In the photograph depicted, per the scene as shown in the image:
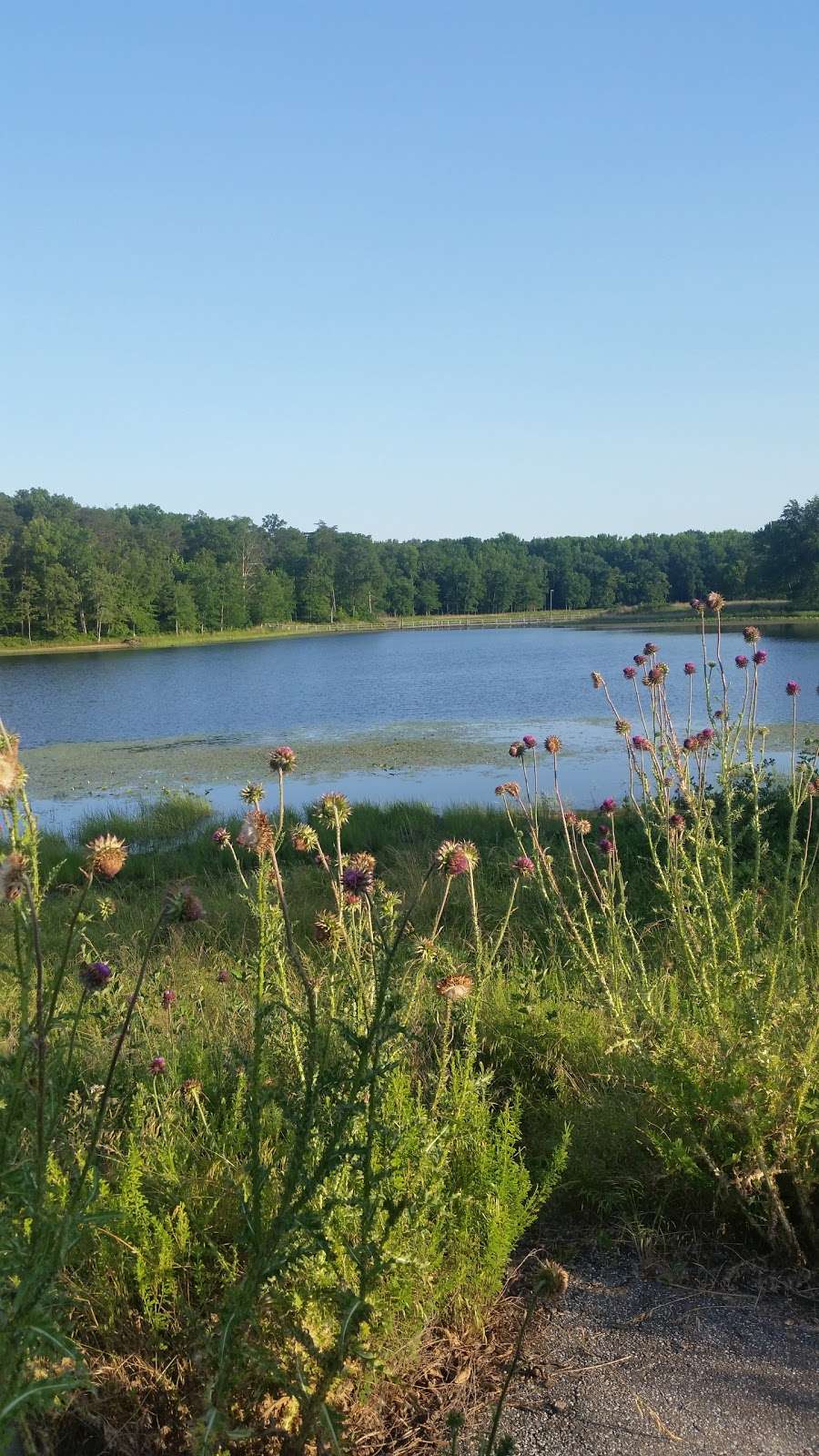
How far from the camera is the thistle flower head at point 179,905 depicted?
1.39 metres

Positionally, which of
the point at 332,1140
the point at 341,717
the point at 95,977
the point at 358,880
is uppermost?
the point at 358,880

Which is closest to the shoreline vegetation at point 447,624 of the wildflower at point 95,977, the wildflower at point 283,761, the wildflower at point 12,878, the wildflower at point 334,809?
the wildflower at point 334,809

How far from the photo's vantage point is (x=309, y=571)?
89375 millimetres

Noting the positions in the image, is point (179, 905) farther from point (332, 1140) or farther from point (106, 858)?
point (332, 1140)

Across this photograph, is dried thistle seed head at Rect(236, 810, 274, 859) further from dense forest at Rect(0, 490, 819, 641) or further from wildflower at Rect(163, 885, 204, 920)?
dense forest at Rect(0, 490, 819, 641)

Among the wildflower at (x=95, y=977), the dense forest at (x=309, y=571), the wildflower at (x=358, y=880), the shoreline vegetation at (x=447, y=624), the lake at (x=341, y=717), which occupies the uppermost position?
the dense forest at (x=309, y=571)

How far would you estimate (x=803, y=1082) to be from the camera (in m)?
2.31

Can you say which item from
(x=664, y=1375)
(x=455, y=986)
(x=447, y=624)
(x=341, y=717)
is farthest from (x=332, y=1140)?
(x=447, y=624)

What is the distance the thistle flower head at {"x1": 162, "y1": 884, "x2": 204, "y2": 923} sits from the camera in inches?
54.6

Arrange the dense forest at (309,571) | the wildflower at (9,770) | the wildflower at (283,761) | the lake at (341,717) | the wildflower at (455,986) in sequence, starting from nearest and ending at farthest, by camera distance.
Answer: the wildflower at (9,770)
the wildflower at (455,986)
the wildflower at (283,761)
the lake at (341,717)
the dense forest at (309,571)

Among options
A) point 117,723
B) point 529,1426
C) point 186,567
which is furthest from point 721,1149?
point 186,567

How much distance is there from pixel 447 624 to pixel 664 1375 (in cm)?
8734

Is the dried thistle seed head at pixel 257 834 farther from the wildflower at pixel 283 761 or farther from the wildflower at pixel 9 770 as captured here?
the wildflower at pixel 9 770

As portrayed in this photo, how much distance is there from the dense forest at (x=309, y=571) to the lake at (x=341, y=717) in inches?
526
